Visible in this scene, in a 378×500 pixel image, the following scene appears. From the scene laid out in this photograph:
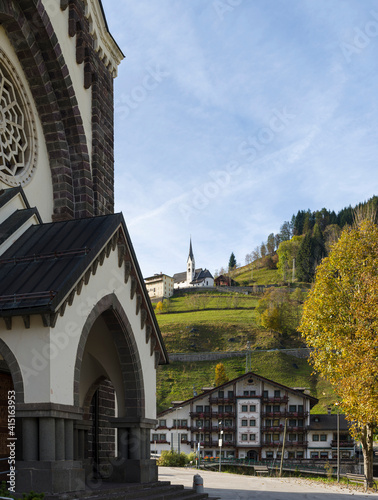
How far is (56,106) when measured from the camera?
18.3 meters

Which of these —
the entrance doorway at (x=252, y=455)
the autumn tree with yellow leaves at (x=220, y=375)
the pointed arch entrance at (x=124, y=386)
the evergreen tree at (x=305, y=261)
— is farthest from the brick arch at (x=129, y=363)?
the evergreen tree at (x=305, y=261)

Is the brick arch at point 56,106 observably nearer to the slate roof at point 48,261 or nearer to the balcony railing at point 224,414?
the slate roof at point 48,261

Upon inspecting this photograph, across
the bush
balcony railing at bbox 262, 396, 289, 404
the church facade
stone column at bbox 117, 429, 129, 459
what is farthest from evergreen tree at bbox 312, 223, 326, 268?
stone column at bbox 117, 429, 129, 459

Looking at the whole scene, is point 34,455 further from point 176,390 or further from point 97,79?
point 176,390

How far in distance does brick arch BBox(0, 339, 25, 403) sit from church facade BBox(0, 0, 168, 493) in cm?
3

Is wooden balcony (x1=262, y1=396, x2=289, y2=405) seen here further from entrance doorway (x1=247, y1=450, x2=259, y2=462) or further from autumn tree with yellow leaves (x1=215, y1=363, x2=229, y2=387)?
autumn tree with yellow leaves (x1=215, y1=363, x2=229, y2=387)

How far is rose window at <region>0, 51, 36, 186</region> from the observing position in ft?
53.4

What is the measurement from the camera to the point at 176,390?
9312cm

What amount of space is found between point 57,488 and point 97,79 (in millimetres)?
13584

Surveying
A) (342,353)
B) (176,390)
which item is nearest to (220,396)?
(176,390)

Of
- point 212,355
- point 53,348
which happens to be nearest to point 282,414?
point 212,355

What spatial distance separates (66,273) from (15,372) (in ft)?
7.07

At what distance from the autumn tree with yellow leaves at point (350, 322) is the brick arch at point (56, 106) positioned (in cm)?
1189

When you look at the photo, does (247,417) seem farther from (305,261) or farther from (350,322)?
(305,261)
